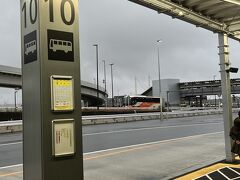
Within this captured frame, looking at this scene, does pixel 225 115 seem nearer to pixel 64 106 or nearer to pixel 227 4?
pixel 227 4

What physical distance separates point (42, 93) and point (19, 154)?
11.7 metres

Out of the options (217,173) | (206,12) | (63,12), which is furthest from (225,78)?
(63,12)

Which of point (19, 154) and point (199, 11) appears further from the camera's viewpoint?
point (19, 154)

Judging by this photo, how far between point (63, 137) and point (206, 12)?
6.18 m

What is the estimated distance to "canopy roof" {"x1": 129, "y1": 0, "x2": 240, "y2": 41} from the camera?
7.87 metres

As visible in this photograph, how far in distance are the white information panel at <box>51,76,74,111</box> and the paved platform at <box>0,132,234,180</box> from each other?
17.9 ft

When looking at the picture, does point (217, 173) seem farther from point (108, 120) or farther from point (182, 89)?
point (182, 89)

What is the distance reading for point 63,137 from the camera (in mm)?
4105

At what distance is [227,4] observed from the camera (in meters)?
8.52

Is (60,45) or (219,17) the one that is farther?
(219,17)

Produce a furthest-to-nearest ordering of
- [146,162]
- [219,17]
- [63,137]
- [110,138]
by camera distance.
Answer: [110,138], [146,162], [219,17], [63,137]

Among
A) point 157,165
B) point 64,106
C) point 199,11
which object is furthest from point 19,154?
point 64,106

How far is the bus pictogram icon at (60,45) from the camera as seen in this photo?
404 centimetres

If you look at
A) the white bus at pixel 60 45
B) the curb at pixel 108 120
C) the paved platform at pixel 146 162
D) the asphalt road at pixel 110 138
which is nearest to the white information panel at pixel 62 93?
the white bus at pixel 60 45
